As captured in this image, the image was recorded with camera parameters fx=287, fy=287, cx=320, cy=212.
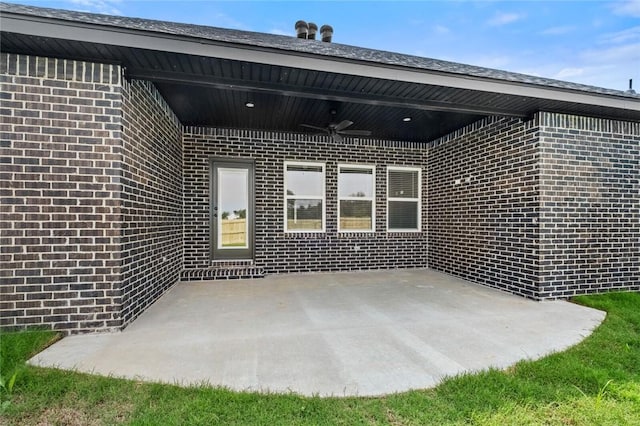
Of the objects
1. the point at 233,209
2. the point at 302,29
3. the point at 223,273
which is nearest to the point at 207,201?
the point at 233,209

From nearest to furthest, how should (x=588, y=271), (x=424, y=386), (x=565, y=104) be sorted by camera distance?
(x=424, y=386) < (x=565, y=104) < (x=588, y=271)

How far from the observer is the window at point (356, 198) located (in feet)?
22.3

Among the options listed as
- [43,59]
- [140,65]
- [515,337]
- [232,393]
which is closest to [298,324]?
[232,393]

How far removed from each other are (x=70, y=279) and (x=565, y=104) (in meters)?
6.74

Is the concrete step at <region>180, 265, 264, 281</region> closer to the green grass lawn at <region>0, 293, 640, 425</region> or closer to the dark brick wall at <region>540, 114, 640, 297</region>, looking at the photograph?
the green grass lawn at <region>0, 293, 640, 425</region>

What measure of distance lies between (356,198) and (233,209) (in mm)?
2844

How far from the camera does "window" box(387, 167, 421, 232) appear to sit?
7.07 metres

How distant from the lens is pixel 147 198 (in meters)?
3.98

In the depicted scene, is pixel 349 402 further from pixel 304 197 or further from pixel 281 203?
pixel 304 197

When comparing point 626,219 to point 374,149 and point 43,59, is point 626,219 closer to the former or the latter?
point 374,149

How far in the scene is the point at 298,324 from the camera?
11.0ft

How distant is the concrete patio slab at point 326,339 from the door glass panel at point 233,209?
1.62 m

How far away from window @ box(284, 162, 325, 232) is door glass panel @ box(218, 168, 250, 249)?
0.89m

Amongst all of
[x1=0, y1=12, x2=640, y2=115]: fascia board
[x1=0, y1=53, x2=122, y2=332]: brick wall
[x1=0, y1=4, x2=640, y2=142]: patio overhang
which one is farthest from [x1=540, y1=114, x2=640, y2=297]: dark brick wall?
[x1=0, y1=53, x2=122, y2=332]: brick wall
